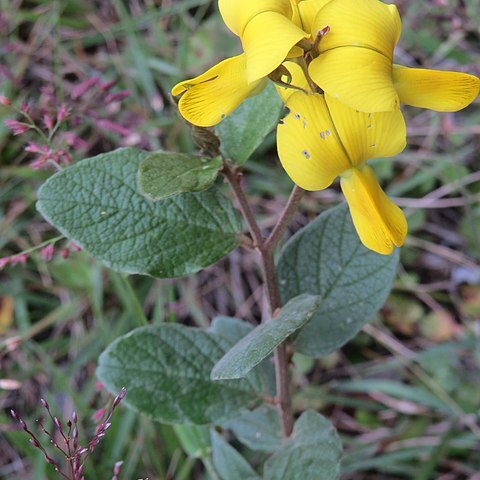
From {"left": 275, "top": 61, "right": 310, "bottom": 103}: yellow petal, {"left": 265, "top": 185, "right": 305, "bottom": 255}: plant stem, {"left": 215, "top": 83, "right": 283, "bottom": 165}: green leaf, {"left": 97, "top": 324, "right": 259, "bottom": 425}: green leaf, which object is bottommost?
{"left": 97, "top": 324, "right": 259, "bottom": 425}: green leaf

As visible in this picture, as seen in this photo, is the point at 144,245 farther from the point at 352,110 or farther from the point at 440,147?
the point at 440,147

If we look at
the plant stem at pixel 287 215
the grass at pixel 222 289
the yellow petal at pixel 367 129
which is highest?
the yellow petal at pixel 367 129

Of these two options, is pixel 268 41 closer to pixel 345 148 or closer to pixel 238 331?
pixel 345 148

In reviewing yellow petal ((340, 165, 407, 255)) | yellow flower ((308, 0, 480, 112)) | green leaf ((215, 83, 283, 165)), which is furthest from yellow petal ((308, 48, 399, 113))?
green leaf ((215, 83, 283, 165))

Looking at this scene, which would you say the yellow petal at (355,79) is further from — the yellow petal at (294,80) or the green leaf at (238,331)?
the green leaf at (238,331)

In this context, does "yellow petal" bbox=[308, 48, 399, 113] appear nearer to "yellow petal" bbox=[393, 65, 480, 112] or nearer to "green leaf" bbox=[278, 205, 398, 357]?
"yellow petal" bbox=[393, 65, 480, 112]

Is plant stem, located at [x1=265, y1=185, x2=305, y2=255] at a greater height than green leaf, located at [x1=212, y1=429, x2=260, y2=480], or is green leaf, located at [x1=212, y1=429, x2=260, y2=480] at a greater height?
plant stem, located at [x1=265, y1=185, x2=305, y2=255]

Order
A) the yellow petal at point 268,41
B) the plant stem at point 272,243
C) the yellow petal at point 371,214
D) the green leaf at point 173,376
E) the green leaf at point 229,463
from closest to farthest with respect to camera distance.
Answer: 1. the yellow petal at point 268,41
2. the yellow petal at point 371,214
3. the plant stem at point 272,243
4. the green leaf at point 173,376
5. the green leaf at point 229,463

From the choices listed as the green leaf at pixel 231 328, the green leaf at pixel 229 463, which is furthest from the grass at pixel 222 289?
the green leaf at pixel 231 328

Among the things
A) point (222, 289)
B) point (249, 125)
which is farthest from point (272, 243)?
point (222, 289)
